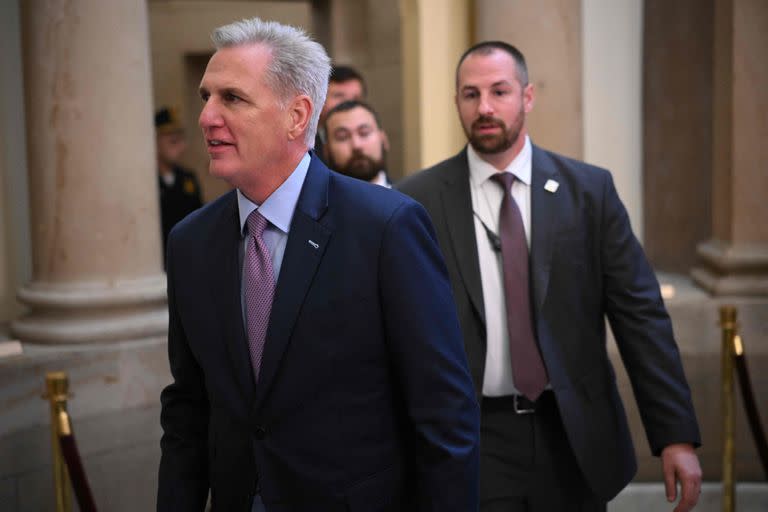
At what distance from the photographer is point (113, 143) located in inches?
198

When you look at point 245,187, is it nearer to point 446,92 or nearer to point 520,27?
point 520,27

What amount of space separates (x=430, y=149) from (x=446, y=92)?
37 cm

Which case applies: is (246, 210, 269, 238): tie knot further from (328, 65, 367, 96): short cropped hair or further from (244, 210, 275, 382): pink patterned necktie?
(328, 65, 367, 96): short cropped hair

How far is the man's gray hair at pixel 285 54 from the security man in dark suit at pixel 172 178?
18.0 ft

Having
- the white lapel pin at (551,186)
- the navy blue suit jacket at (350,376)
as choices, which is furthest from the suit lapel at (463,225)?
the navy blue suit jacket at (350,376)

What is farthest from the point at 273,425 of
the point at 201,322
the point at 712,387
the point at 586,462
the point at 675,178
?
the point at 675,178

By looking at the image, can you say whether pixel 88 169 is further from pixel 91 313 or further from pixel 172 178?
pixel 172 178

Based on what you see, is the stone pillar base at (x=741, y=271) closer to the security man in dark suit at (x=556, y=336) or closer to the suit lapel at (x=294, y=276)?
the security man in dark suit at (x=556, y=336)

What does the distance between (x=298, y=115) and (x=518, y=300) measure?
1.40 metres

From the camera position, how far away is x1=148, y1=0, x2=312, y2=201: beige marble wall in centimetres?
1266

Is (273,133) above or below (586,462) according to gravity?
above

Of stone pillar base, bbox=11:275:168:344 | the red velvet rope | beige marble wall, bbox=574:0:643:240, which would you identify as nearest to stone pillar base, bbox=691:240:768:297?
beige marble wall, bbox=574:0:643:240

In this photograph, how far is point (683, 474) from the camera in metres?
3.32

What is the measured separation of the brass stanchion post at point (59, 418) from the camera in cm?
384
